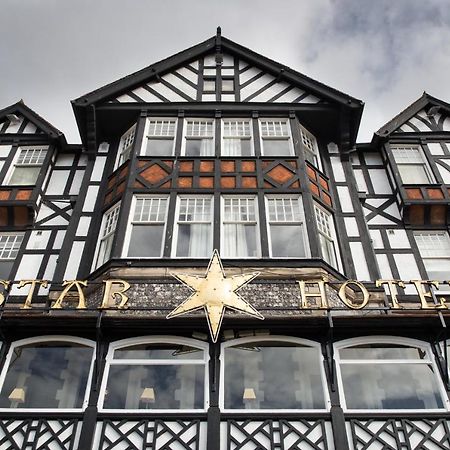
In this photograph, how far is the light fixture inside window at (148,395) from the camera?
1123 cm

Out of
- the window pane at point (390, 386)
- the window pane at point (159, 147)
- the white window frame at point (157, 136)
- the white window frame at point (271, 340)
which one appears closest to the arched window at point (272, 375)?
the white window frame at point (271, 340)

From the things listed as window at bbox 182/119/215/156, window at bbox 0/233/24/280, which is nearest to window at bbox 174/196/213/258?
window at bbox 182/119/215/156

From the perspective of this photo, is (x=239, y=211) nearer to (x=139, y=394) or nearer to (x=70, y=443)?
(x=139, y=394)

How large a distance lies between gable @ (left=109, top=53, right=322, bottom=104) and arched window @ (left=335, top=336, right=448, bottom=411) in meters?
10.3

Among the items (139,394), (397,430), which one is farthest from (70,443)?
(397,430)

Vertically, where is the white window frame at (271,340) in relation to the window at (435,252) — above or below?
below

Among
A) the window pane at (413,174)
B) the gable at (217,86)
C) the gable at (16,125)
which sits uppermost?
the gable at (217,86)

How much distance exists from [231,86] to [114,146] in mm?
5055

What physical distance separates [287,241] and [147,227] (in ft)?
13.1

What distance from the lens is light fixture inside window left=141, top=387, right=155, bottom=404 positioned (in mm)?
11227

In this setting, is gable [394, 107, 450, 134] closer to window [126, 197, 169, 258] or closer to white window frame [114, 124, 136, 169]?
white window frame [114, 124, 136, 169]

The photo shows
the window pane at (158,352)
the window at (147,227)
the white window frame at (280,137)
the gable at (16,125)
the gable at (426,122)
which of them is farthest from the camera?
the gable at (426,122)

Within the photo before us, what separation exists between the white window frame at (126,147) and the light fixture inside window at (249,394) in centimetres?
940

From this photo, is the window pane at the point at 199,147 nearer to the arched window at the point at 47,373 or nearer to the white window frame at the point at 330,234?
the white window frame at the point at 330,234
